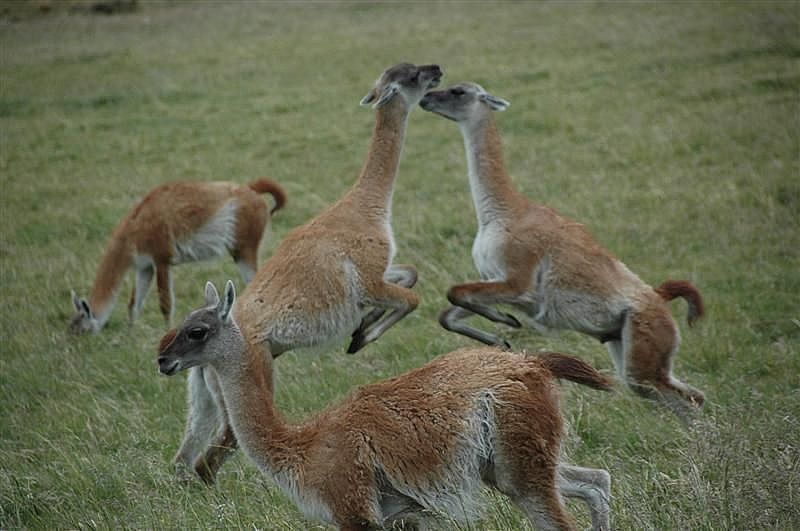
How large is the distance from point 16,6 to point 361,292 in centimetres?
2848

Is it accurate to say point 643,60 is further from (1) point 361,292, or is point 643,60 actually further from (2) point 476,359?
(2) point 476,359

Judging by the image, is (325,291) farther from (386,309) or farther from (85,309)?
(85,309)

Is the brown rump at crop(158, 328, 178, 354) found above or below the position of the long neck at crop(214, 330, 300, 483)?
above

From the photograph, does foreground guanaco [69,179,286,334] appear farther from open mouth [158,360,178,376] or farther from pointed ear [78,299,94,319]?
open mouth [158,360,178,376]

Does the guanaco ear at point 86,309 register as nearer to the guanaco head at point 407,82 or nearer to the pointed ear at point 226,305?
the guanaco head at point 407,82

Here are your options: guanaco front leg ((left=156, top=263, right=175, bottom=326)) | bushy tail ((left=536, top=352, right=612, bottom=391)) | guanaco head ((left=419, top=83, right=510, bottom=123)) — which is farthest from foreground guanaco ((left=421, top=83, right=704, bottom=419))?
guanaco front leg ((left=156, top=263, right=175, bottom=326))

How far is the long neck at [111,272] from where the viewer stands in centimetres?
941

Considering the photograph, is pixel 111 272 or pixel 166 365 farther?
pixel 111 272

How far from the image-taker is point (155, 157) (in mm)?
14758

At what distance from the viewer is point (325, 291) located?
6.09 meters

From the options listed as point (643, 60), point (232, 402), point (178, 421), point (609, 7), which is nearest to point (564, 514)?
point (232, 402)

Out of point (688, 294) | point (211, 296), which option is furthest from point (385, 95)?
point (211, 296)

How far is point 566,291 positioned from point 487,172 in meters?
1.12

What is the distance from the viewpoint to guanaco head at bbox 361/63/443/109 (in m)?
7.35
